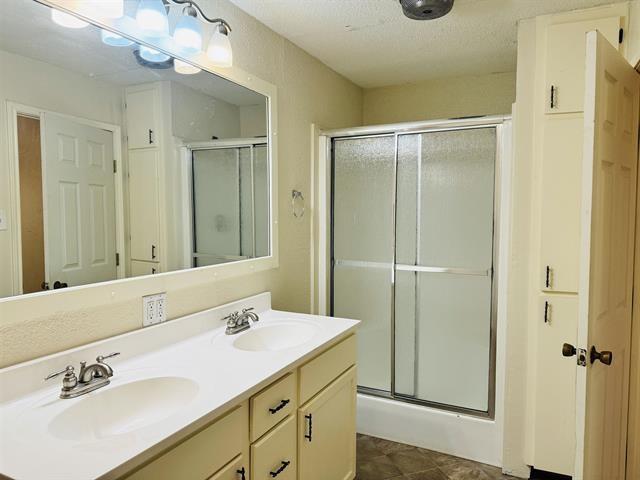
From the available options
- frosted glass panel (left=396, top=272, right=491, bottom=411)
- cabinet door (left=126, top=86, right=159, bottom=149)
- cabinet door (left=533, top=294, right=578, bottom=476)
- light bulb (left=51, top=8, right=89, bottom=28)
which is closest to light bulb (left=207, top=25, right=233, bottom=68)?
cabinet door (left=126, top=86, right=159, bottom=149)

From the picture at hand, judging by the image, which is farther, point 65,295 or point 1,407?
point 65,295

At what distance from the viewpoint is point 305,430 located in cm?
164

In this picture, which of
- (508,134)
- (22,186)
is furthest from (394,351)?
(22,186)

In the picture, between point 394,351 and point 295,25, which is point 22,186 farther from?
point 394,351

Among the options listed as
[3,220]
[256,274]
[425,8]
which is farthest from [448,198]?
[3,220]

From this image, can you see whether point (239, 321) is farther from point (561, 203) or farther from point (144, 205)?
point (561, 203)

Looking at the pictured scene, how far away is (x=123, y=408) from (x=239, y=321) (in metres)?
0.66

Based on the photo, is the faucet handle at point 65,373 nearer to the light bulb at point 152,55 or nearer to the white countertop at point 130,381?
the white countertop at point 130,381

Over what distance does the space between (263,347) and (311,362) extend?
1.15 feet

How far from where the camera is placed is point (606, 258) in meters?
1.50

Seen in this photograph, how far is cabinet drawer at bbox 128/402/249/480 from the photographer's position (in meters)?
1.02

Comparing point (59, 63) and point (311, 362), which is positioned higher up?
point (59, 63)

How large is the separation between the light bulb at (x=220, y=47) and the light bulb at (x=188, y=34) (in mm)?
80

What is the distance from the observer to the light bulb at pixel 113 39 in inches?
58.3
